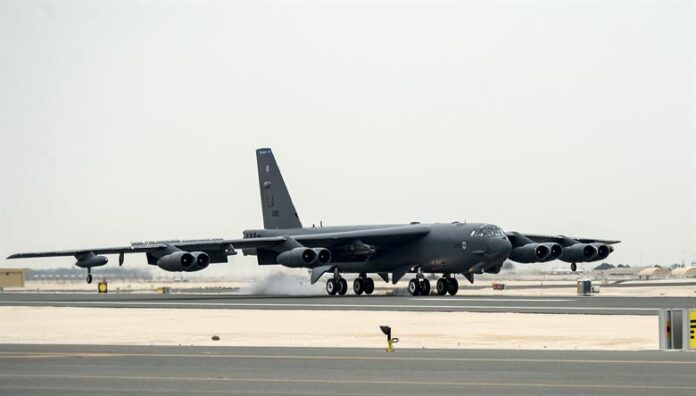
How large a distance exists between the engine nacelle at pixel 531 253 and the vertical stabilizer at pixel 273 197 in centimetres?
1308

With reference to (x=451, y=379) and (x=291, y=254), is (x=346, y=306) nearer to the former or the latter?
(x=291, y=254)

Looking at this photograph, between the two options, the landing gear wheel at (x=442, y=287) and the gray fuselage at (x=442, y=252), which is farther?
the landing gear wheel at (x=442, y=287)

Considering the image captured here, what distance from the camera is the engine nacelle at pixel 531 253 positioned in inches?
2381

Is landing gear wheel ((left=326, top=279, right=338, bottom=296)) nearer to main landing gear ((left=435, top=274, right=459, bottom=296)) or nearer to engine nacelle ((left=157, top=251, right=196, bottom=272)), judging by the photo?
main landing gear ((left=435, top=274, right=459, bottom=296))

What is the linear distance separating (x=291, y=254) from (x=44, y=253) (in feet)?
41.9

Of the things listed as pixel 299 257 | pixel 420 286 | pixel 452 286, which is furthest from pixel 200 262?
pixel 452 286

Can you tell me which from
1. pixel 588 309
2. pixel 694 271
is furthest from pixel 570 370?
pixel 694 271

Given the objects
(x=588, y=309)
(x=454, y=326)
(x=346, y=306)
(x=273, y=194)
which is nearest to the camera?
(x=454, y=326)

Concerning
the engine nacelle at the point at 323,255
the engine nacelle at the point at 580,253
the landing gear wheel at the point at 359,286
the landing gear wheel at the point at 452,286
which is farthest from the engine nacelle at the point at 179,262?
the engine nacelle at the point at 580,253

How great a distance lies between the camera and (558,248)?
199 ft

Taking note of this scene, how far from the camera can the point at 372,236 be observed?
200ft

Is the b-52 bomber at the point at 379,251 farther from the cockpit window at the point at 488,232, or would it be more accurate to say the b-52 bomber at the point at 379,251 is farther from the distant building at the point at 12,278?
the distant building at the point at 12,278

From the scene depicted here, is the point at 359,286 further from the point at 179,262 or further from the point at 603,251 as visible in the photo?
the point at 603,251

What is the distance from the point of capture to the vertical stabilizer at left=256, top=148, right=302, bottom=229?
226ft
